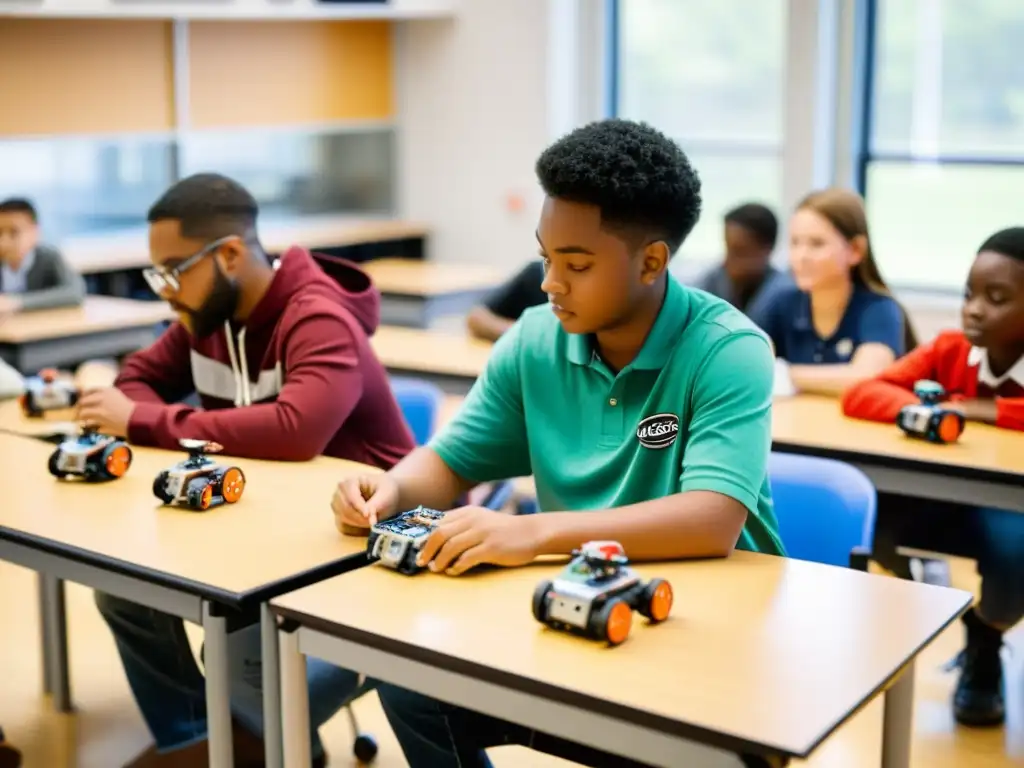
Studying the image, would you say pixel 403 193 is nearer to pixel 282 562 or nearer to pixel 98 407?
pixel 98 407

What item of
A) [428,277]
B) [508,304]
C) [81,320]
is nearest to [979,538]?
[508,304]

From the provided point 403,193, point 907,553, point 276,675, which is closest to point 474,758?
point 276,675

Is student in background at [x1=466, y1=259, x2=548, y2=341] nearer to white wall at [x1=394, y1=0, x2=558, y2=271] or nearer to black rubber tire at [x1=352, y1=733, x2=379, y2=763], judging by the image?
black rubber tire at [x1=352, y1=733, x2=379, y2=763]

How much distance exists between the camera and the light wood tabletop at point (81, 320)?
4363 mm

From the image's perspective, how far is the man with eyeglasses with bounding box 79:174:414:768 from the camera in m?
2.47

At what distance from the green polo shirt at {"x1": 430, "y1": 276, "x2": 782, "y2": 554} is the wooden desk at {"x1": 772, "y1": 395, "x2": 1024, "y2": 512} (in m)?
0.73

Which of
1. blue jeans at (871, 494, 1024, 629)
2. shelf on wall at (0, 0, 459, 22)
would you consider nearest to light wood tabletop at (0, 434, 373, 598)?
blue jeans at (871, 494, 1024, 629)

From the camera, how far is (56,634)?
3.03m

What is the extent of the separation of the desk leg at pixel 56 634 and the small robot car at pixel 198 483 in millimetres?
931

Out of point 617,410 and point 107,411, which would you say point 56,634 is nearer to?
point 107,411

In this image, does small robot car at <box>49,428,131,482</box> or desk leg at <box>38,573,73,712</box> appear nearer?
small robot car at <box>49,428,131,482</box>

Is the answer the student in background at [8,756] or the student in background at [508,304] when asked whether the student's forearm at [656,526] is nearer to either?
the student in background at [8,756]

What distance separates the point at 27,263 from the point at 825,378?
3091 mm

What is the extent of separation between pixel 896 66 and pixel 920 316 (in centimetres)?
105
